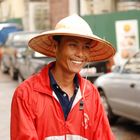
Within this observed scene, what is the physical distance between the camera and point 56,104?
281cm

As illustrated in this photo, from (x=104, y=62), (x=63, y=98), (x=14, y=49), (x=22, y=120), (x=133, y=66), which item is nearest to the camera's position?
(x=22, y=120)

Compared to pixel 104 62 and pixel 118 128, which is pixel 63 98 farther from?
pixel 104 62

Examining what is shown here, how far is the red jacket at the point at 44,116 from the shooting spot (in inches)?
109

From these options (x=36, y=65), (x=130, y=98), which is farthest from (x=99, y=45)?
(x=36, y=65)

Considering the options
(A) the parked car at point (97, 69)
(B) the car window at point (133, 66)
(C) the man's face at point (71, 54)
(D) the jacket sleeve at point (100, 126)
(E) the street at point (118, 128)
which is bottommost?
(E) the street at point (118, 128)

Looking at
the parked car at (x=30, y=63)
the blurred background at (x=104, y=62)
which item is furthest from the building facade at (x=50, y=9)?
the parked car at (x=30, y=63)

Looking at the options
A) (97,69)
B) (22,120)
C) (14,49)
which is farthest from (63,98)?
(14,49)

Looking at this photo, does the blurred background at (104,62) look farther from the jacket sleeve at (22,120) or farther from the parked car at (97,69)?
the jacket sleeve at (22,120)

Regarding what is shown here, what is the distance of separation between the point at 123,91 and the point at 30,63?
7.42 metres

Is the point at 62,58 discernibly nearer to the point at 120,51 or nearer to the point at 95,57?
the point at 95,57

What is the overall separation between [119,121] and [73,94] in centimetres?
787

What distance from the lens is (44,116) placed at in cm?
278

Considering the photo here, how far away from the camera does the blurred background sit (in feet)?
30.6

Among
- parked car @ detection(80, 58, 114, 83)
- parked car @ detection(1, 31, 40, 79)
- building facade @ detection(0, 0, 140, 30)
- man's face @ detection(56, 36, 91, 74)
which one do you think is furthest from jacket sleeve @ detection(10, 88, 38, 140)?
building facade @ detection(0, 0, 140, 30)
